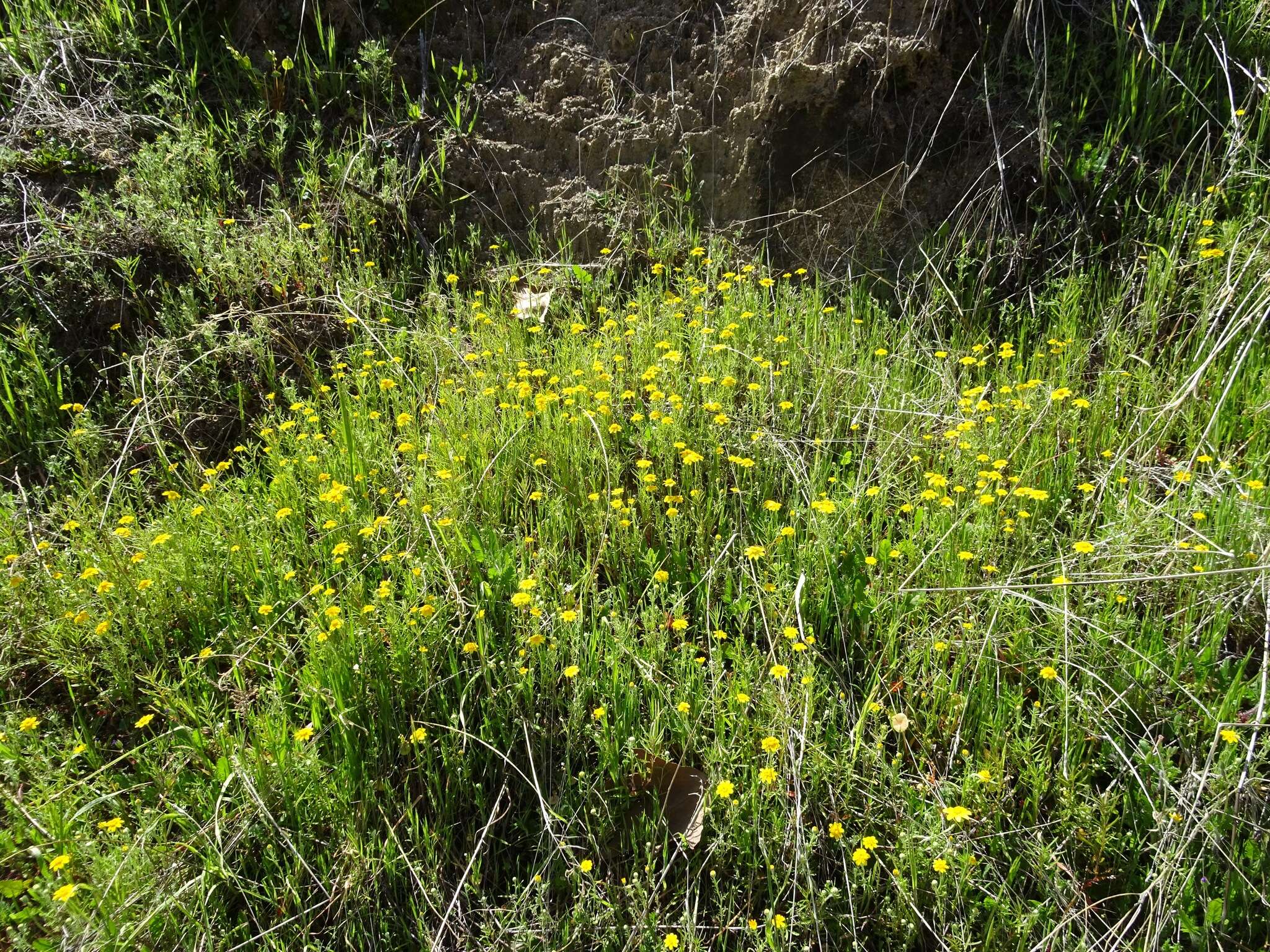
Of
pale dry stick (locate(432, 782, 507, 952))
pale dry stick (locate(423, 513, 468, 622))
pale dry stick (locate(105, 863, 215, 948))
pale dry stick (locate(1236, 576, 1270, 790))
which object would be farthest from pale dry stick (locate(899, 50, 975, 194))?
pale dry stick (locate(105, 863, 215, 948))

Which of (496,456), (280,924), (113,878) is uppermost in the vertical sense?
(496,456)

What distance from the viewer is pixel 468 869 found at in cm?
202

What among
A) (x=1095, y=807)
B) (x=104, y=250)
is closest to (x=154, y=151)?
(x=104, y=250)

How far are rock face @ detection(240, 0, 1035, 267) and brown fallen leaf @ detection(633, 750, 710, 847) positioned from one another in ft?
9.21

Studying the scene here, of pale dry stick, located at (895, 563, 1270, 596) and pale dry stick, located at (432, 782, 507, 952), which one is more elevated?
pale dry stick, located at (895, 563, 1270, 596)

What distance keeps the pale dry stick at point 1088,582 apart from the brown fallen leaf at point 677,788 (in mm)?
808

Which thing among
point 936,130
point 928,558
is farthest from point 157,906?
point 936,130

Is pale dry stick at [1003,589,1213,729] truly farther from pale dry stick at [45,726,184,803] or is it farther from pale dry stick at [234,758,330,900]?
pale dry stick at [45,726,184,803]

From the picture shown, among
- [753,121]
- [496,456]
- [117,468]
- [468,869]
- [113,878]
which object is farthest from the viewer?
[753,121]

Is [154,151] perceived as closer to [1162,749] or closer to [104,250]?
[104,250]

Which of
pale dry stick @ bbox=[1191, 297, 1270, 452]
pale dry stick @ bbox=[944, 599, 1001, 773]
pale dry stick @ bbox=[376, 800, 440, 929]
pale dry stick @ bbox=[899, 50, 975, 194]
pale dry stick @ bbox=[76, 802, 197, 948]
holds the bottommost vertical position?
pale dry stick @ bbox=[376, 800, 440, 929]

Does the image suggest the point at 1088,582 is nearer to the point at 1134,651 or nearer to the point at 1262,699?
the point at 1134,651

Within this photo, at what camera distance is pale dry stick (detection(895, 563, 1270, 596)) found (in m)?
2.20

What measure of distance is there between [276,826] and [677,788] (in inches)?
39.2
